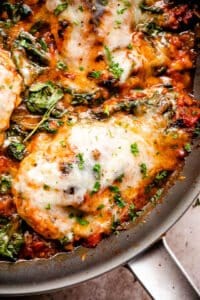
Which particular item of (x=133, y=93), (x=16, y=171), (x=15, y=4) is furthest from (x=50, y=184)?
(x=15, y=4)

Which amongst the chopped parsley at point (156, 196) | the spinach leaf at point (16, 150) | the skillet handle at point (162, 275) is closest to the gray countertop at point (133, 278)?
the chopped parsley at point (156, 196)

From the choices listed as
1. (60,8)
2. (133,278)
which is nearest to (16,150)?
(60,8)

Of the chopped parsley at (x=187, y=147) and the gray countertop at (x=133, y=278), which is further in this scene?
the gray countertop at (x=133, y=278)

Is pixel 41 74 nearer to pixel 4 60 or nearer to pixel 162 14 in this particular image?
pixel 4 60

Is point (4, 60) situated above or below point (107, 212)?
above

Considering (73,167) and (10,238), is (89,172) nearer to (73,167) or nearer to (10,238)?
(73,167)

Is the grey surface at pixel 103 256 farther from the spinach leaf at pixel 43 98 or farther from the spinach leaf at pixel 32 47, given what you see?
the spinach leaf at pixel 32 47
